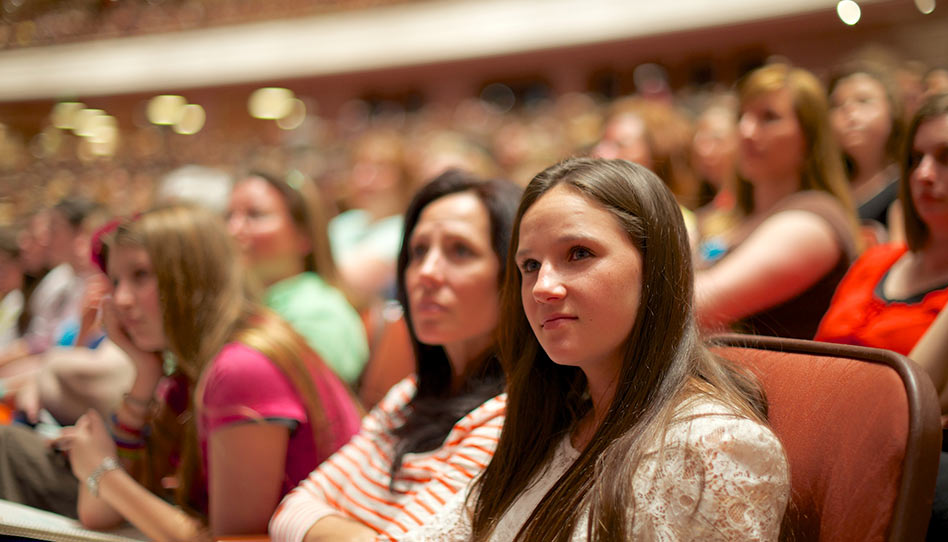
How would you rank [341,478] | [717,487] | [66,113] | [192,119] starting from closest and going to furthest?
1. [717,487]
2. [341,478]
3. [192,119]
4. [66,113]

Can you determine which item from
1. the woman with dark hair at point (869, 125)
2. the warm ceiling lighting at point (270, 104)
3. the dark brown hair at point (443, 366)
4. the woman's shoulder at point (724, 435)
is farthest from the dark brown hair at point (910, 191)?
the warm ceiling lighting at point (270, 104)

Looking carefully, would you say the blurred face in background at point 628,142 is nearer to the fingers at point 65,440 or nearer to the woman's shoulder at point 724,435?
the fingers at point 65,440

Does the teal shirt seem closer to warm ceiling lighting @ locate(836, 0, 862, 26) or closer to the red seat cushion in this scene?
the red seat cushion

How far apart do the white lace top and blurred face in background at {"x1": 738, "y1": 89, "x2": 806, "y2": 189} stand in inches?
53.6

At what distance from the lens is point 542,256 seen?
44.7 inches

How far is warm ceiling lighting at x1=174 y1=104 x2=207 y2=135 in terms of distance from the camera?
14758 millimetres

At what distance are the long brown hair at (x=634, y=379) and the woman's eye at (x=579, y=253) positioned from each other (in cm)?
6

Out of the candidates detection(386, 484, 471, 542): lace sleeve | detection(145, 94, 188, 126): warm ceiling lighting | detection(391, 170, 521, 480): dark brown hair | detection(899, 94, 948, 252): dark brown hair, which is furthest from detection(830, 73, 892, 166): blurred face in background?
detection(145, 94, 188, 126): warm ceiling lighting

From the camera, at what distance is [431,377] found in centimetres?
174

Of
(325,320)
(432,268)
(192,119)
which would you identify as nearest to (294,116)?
(192,119)

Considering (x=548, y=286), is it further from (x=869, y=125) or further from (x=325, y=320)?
(x=869, y=125)

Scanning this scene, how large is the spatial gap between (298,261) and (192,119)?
13.0 meters

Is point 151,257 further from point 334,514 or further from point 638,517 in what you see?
point 638,517

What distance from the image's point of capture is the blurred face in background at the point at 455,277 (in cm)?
160
